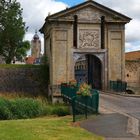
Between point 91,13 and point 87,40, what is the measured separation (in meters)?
2.67

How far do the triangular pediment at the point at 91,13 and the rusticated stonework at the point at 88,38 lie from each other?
3.84 ft

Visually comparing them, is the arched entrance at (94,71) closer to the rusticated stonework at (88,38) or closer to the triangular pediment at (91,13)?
the rusticated stonework at (88,38)

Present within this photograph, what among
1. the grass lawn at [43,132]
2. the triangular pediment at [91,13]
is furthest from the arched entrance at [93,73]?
the grass lawn at [43,132]

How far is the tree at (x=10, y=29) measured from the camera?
6519 centimetres

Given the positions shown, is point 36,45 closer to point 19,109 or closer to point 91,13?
point 91,13

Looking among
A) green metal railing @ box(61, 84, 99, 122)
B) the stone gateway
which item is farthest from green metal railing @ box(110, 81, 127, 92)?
green metal railing @ box(61, 84, 99, 122)

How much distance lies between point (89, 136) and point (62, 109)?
45.4ft

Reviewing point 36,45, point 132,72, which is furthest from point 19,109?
point 36,45

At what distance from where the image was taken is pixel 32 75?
4831 cm

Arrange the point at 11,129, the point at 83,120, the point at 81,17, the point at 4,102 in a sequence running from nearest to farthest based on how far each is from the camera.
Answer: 1. the point at 11,129
2. the point at 83,120
3. the point at 4,102
4. the point at 81,17

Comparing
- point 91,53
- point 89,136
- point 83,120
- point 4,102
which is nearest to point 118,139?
point 89,136

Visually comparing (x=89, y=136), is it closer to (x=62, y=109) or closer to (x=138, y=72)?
(x=62, y=109)

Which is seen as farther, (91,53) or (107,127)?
(91,53)

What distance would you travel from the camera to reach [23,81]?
48156mm
